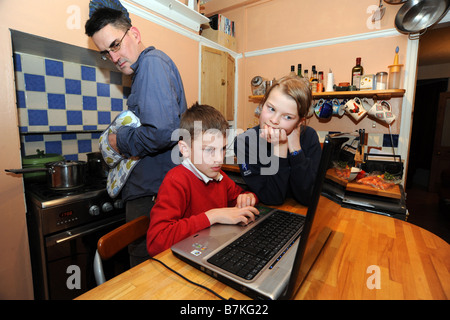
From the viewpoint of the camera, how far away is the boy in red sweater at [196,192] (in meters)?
0.70

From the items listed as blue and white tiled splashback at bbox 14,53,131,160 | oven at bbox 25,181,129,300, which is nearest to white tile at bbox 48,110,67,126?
blue and white tiled splashback at bbox 14,53,131,160

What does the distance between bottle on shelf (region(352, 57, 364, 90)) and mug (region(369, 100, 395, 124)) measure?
9.2 inches

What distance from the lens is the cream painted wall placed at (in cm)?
112

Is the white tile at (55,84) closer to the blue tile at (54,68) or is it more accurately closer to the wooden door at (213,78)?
the blue tile at (54,68)

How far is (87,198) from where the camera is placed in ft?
4.29

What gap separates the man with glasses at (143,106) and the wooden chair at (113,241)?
0.96ft

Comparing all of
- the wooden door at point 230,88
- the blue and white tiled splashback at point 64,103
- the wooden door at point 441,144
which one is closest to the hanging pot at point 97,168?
the blue and white tiled splashback at point 64,103

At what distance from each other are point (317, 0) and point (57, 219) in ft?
9.20

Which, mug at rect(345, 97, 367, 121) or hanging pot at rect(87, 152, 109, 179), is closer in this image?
hanging pot at rect(87, 152, 109, 179)

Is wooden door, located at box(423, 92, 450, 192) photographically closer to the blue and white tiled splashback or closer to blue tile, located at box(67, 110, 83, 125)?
the blue and white tiled splashback

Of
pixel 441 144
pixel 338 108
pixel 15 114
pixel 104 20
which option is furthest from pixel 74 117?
pixel 441 144

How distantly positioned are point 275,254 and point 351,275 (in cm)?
17
